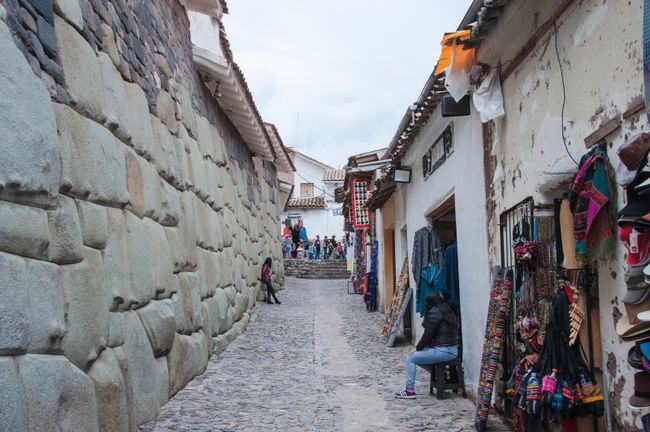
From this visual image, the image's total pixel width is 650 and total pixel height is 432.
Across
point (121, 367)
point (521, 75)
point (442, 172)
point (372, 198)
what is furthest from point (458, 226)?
point (372, 198)

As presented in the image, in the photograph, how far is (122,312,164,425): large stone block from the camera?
5.15m

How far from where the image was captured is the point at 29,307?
3.47 m

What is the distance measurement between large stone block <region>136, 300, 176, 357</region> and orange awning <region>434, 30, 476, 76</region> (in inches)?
130

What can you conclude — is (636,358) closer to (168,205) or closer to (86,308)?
(86,308)

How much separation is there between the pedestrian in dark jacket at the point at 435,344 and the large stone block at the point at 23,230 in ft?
13.9

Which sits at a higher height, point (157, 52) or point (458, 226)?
point (157, 52)

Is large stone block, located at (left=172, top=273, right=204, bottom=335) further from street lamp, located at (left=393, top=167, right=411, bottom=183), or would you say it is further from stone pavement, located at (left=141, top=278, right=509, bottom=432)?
street lamp, located at (left=393, top=167, right=411, bottom=183)

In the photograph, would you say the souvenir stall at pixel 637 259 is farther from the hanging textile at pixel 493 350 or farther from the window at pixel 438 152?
the window at pixel 438 152

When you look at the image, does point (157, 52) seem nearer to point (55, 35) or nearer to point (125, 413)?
point (55, 35)

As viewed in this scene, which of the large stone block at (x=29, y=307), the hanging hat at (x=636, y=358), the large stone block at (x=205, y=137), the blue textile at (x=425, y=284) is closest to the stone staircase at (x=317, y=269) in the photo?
the large stone block at (x=205, y=137)

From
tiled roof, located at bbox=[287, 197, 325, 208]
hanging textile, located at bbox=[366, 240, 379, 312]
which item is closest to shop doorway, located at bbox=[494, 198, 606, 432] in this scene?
hanging textile, located at bbox=[366, 240, 379, 312]

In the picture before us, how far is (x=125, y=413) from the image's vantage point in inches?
189

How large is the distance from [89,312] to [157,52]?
3961 mm

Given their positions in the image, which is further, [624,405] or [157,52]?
[157,52]
